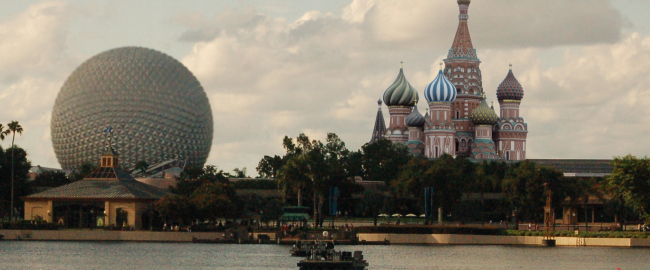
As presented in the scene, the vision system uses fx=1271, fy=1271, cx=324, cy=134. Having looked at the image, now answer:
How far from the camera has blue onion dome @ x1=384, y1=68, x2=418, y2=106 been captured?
607 feet

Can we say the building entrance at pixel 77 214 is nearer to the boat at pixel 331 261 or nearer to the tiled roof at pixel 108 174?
the tiled roof at pixel 108 174

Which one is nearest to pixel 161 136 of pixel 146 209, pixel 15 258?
pixel 146 209

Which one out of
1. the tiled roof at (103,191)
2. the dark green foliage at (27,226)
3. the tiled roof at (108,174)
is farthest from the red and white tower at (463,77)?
the dark green foliage at (27,226)

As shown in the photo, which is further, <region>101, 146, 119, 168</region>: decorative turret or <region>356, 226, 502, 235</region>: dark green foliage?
<region>101, 146, 119, 168</region>: decorative turret

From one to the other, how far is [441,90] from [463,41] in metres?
12.7

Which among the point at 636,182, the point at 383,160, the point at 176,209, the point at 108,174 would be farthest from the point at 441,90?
the point at 636,182

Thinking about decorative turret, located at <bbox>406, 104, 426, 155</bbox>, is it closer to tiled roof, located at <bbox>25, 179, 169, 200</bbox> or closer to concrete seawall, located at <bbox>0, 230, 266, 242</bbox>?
tiled roof, located at <bbox>25, 179, 169, 200</bbox>

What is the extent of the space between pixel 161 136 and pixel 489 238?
57007mm

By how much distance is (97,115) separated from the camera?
149000 mm

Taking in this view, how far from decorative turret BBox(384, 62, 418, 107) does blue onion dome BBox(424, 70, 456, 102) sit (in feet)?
29.3

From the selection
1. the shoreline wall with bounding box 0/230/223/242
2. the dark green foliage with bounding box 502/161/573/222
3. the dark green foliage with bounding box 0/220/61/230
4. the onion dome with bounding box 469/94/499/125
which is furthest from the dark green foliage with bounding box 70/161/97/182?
the onion dome with bounding box 469/94/499/125

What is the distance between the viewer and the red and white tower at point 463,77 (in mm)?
183000

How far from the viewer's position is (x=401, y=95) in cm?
18512

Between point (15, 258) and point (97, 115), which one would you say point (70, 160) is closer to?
point (97, 115)
